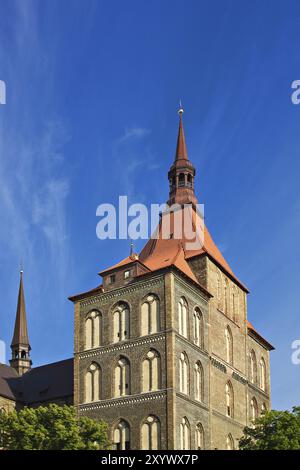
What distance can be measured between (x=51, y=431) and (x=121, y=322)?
9.87m

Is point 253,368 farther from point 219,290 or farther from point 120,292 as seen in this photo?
point 120,292

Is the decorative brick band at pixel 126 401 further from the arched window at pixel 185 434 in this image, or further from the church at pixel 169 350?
the arched window at pixel 185 434

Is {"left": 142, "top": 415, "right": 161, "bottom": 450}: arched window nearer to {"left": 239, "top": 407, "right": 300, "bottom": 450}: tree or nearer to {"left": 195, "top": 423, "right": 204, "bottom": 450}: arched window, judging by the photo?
{"left": 195, "top": 423, "right": 204, "bottom": 450}: arched window

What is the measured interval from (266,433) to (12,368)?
37.9 m

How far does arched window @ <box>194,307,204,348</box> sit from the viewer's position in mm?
60000

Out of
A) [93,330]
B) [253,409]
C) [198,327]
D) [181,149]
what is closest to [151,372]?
[198,327]

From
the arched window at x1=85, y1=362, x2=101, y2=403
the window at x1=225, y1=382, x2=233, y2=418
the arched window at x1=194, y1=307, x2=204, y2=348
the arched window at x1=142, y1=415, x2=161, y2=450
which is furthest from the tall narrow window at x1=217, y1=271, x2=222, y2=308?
the arched window at x1=142, y1=415, x2=161, y2=450

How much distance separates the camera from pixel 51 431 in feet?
173

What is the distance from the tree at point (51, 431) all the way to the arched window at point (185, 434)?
4.82 metres

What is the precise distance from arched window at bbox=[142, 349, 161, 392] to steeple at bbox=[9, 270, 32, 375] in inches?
1370

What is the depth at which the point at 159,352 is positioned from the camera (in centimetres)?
5647
